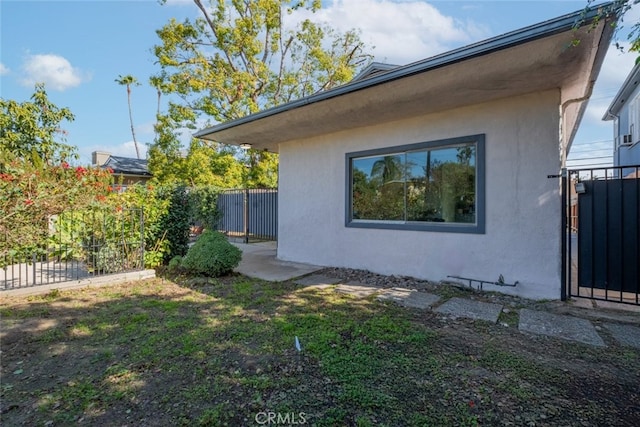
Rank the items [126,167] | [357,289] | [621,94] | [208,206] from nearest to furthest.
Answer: [357,289], [621,94], [208,206], [126,167]

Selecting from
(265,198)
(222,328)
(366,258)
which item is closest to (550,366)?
(222,328)

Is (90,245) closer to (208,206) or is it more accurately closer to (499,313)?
(208,206)

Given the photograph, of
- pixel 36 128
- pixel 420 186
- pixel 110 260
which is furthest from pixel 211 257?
pixel 36 128

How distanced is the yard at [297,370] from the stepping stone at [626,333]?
0.19m

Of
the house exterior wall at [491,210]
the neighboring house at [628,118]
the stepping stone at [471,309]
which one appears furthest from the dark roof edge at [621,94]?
the stepping stone at [471,309]

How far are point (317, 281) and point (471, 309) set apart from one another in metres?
2.57

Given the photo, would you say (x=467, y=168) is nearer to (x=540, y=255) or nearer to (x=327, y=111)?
(x=540, y=255)

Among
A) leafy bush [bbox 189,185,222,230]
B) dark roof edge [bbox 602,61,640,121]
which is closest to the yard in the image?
leafy bush [bbox 189,185,222,230]

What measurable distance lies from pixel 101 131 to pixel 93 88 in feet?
28.0

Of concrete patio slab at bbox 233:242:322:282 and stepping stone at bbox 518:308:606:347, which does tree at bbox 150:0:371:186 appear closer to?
concrete patio slab at bbox 233:242:322:282

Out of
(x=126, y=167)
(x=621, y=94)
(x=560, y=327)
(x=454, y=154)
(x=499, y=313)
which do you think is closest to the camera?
(x=560, y=327)

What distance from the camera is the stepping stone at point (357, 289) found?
15.7 ft

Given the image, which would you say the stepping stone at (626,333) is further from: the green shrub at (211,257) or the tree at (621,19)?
A: the green shrub at (211,257)

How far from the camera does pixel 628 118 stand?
11.0 meters
